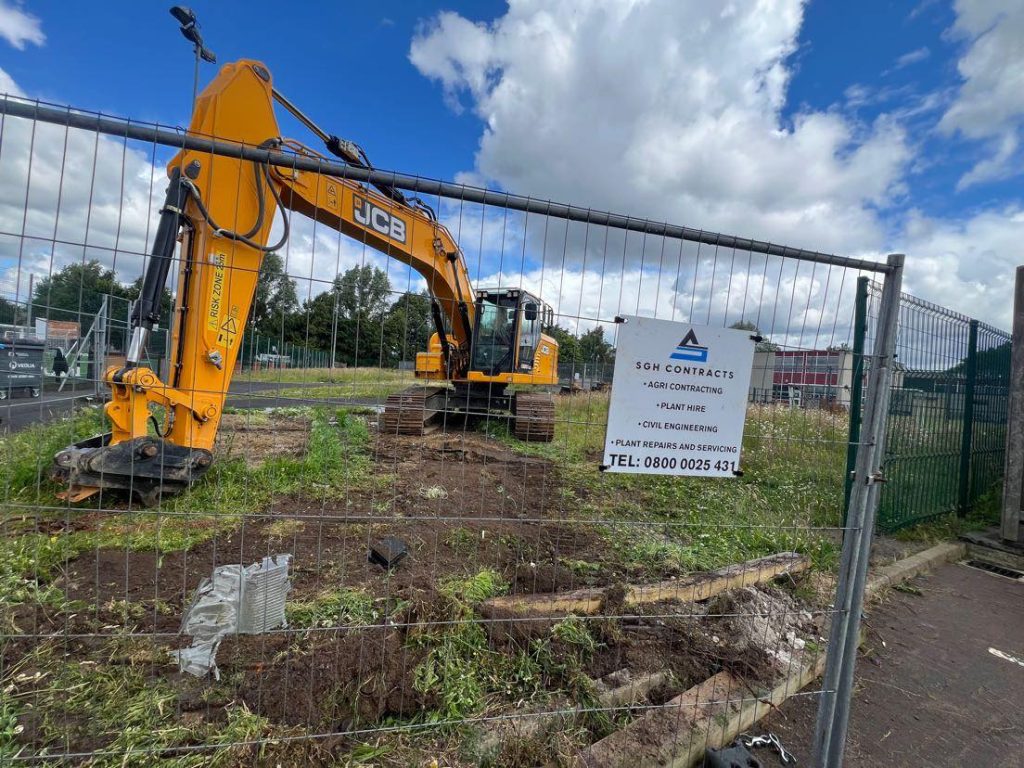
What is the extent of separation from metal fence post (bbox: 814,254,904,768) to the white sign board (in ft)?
1.77

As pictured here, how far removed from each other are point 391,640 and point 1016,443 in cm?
689

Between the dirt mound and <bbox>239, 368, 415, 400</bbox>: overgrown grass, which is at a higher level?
<bbox>239, 368, 415, 400</bbox>: overgrown grass

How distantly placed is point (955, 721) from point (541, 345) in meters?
8.29

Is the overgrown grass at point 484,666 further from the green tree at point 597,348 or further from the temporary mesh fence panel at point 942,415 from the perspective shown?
the temporary mesh fence panel at point 942,415

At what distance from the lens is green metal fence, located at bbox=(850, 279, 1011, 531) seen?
5.11m

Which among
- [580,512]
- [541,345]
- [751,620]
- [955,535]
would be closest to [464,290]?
[541,345]

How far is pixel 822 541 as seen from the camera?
15.5 feet

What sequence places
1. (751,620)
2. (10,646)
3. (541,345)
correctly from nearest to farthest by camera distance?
(10,646) < (751,620) < (541,345)

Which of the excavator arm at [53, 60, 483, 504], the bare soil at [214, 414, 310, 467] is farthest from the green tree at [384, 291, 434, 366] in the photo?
the bare soil at [214, 414, 310, 467]

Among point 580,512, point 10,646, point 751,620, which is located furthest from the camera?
point 580,512

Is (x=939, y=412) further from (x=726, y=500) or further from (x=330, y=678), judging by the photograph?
(x=330, y=678)

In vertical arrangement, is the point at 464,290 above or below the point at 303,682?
above

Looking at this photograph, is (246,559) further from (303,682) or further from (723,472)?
(723,472)

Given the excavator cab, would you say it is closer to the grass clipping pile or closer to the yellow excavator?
the yellow excavator
